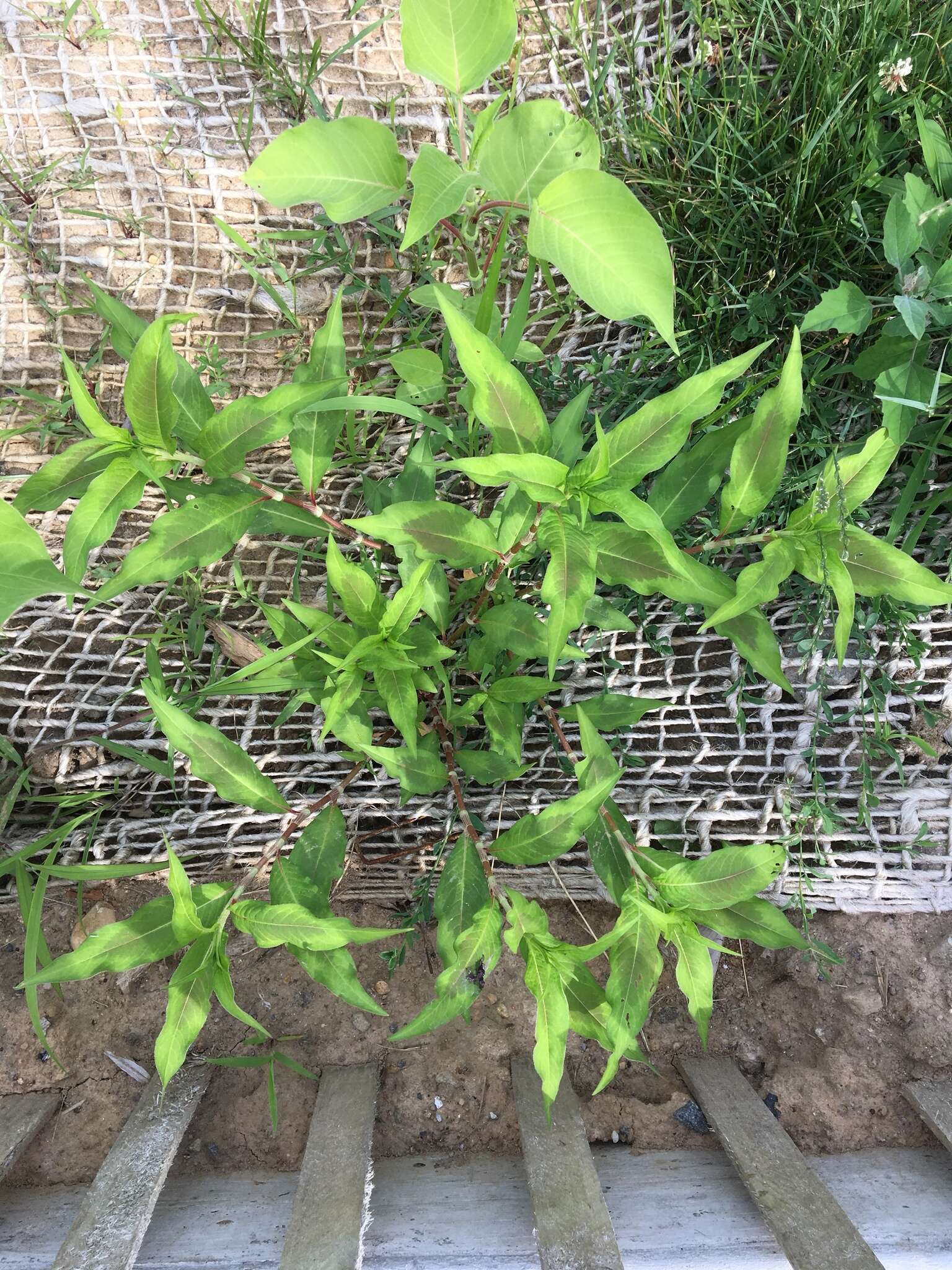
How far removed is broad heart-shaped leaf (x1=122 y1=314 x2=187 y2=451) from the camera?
4.29 ft

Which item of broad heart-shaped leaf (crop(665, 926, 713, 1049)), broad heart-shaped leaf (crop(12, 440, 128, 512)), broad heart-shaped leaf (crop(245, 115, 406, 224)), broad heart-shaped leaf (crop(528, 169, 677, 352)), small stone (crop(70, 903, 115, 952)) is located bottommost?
small stone (crop(70, 903, 115, 952))

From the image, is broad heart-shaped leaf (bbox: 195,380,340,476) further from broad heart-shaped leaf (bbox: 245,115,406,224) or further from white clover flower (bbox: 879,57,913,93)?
white clover flower (bbox: 879,57,913,93)

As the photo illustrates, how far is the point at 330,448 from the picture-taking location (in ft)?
5.77

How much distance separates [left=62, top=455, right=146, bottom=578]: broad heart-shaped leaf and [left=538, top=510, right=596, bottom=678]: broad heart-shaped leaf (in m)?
0.71

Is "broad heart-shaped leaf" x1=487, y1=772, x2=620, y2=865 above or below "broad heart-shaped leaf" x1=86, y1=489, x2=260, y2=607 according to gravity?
below

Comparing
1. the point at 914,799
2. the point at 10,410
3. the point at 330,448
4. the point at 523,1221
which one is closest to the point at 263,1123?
the point at 523,1221

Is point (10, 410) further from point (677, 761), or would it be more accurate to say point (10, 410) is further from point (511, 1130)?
point (511, 1130)

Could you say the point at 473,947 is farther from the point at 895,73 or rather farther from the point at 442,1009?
the point at 895,73

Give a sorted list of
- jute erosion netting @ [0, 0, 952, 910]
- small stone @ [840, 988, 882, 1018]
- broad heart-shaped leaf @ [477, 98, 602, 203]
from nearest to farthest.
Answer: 1. broad heart-shaped leaf @ [477, 98, 602, 203]
2. jute erosion netting @ [0, 0, 952, 910]
3. small stone @ [840, 988, 882, 1018]

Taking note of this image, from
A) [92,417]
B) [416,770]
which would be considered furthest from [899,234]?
[92,417]

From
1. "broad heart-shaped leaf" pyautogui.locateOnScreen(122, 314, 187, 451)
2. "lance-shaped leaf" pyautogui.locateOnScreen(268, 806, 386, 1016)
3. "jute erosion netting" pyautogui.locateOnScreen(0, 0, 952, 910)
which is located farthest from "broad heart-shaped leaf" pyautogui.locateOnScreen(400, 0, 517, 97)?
"lance-shaped leaf" pyautogui.locateOnScreen(268, 806, 386, 1016)

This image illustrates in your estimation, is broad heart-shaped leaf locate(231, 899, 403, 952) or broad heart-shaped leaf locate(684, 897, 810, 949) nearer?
broad heart-shaped leaf locate(231, 899, 403, 952)

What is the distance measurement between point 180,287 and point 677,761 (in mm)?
2064

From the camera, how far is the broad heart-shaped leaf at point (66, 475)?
1.46 meters
